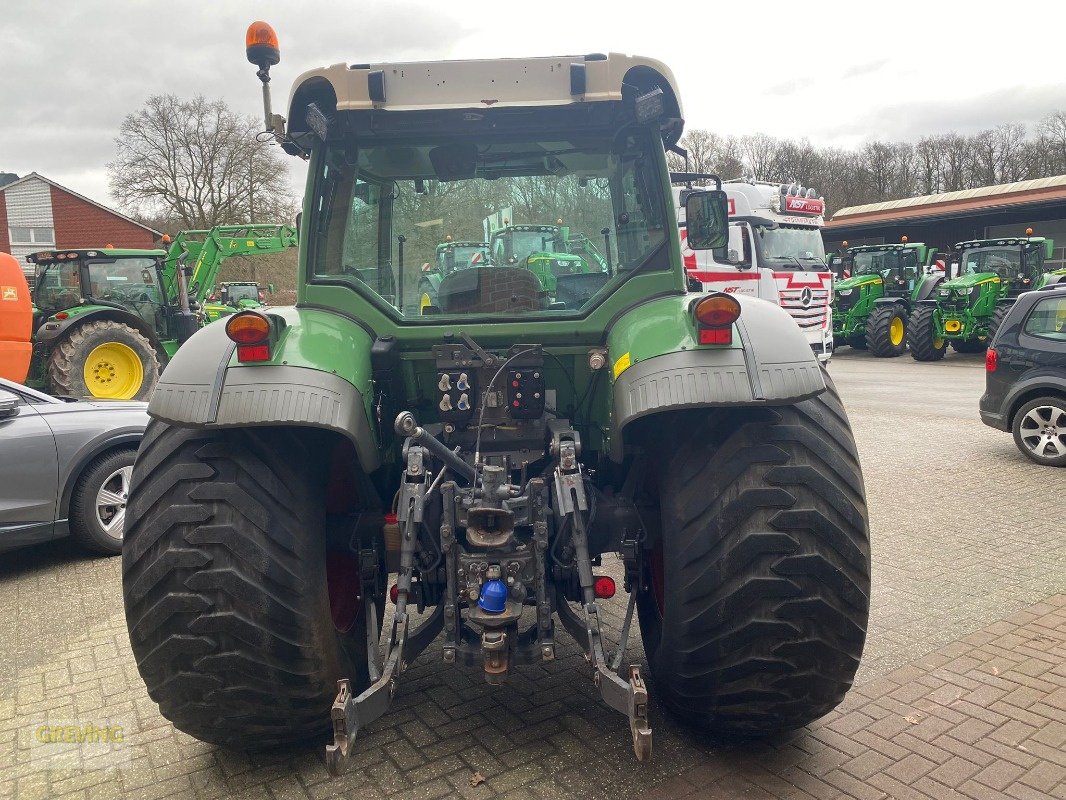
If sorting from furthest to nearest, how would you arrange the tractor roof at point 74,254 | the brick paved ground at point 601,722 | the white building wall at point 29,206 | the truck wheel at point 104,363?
the white building wall at point 29,206
the tractor roof at point 74,254
the truck wheel at point 104,363
the brick paved ground at point 601,722

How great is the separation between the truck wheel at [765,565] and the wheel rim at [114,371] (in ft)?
38.1

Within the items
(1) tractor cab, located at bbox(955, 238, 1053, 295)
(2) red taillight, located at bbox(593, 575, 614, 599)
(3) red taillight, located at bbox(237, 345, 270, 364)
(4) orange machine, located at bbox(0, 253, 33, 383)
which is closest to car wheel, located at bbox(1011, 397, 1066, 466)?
(2) red taillight, located at bbox(593, 575, 614, 599)

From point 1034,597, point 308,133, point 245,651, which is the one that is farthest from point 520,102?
point 1034,597

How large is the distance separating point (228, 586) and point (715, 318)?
5.97 feet

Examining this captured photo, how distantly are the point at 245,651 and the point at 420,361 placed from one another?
127cm

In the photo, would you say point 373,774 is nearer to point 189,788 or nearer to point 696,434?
point 189,788

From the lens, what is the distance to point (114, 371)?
12.8 m

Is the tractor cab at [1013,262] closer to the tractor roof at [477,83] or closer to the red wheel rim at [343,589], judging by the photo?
the tractor roof at [477,83]

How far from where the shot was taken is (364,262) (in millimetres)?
3629

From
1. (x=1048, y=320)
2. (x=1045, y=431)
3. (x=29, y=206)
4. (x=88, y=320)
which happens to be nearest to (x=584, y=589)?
(x=1045, y=431)

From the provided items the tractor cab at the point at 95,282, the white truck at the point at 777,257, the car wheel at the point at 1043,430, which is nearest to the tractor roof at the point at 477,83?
the car wheel at the point at 1043,430

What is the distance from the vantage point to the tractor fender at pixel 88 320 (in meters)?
12.1

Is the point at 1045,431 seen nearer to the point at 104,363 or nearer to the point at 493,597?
the point at 493,597

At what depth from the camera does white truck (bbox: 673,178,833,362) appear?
49.3ft
